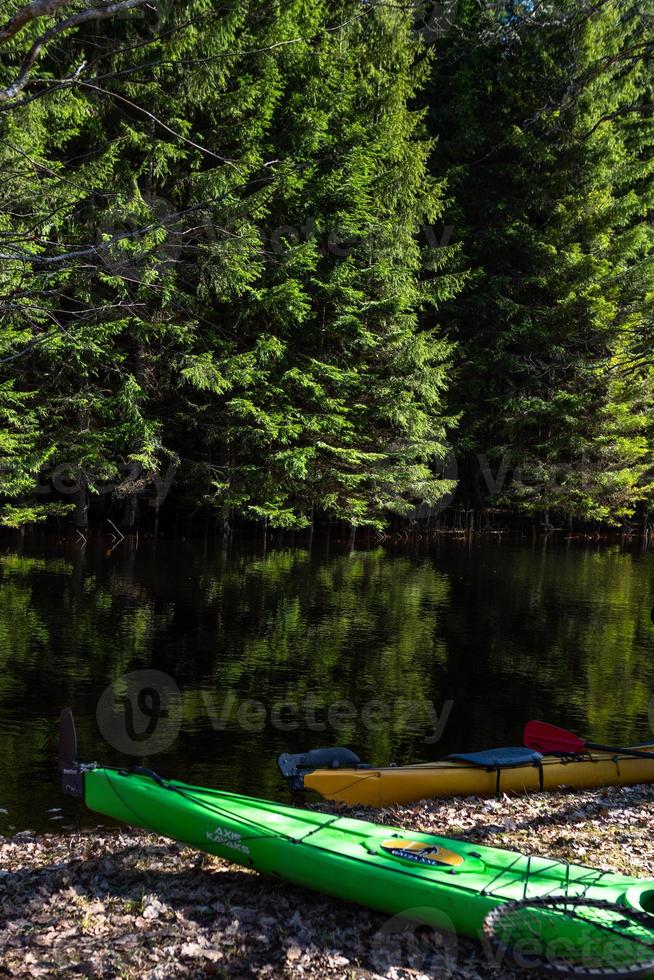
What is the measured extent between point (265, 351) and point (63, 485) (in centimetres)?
640

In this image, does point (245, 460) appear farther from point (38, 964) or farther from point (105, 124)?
point (38, 964)

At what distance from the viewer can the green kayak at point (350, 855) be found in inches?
163

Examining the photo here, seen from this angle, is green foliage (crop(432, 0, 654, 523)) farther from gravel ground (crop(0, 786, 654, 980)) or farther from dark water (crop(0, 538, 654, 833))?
gravel ground (crop(0, 786, 654, 980))

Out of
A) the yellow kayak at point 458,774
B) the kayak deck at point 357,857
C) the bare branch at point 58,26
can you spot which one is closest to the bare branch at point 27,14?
the bare branch at point 58,26

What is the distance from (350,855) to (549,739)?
2.92 m

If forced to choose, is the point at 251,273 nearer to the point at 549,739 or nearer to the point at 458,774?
the point at 549,739

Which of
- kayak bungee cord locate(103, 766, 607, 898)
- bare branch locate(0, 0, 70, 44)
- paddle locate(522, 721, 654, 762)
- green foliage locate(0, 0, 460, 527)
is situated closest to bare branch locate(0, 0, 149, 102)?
bare branch locate(0, 0, 70, 44)

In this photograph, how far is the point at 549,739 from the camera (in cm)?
679

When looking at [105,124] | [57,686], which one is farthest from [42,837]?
[105,124]

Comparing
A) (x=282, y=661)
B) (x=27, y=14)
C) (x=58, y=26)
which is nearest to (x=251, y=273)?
(x=282, y=661)

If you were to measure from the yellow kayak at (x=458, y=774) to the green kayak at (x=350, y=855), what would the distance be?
824mm

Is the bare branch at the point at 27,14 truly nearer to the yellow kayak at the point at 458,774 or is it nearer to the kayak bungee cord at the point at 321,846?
the kayak bungee cord at the point at 321,846

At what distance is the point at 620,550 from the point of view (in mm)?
28297

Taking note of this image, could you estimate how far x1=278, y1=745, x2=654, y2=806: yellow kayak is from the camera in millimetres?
5883
